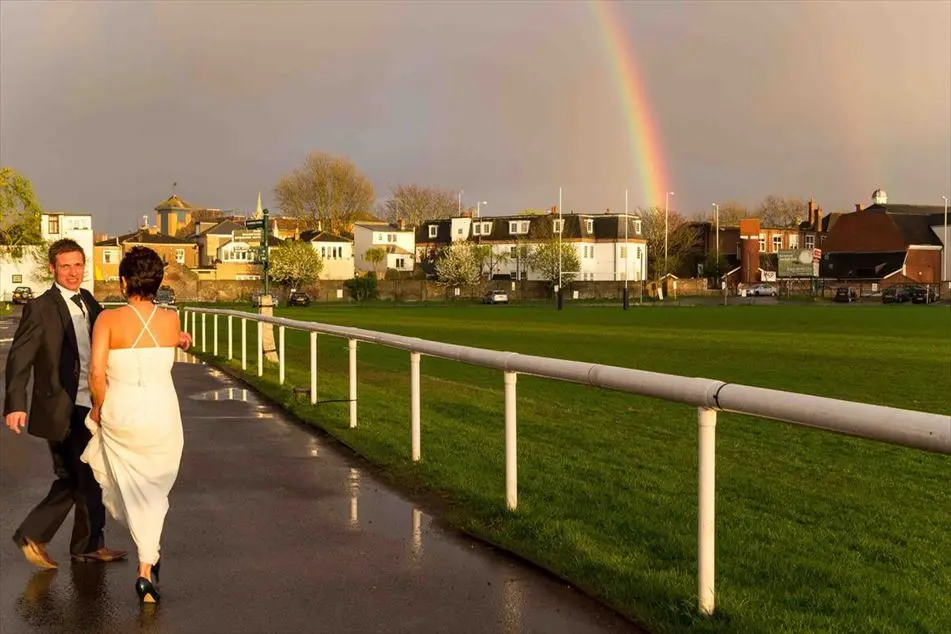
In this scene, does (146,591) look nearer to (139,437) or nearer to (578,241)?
(139,437)

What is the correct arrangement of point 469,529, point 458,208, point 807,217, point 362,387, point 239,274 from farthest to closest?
point 807,217 → point 458,208 → point 239,274 → point 362,387 → point 469,529

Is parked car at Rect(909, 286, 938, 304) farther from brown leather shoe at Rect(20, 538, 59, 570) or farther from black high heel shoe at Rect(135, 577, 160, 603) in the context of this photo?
black high heel shoe at Rect(135, 577, 160, 603)

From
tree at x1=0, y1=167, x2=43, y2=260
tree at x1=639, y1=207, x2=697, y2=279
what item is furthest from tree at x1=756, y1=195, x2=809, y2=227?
tree at x1=0, y1=167, x2=43, y2=260

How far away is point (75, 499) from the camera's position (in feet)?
18.9

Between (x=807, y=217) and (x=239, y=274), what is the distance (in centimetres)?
8054

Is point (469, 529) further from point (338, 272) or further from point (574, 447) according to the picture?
point (338, 272)

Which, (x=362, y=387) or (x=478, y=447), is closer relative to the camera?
(x=478, y=447)

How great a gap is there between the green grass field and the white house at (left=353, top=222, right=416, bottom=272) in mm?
104500

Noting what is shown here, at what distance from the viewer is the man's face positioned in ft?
18.7

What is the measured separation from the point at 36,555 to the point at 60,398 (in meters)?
0.88

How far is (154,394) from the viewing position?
5078mm

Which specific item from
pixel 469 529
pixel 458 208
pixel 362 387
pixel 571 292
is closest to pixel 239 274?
pixel 458 208

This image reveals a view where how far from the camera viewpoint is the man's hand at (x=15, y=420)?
17.4ft

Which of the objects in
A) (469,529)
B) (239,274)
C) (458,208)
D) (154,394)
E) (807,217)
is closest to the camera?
(154,394)
